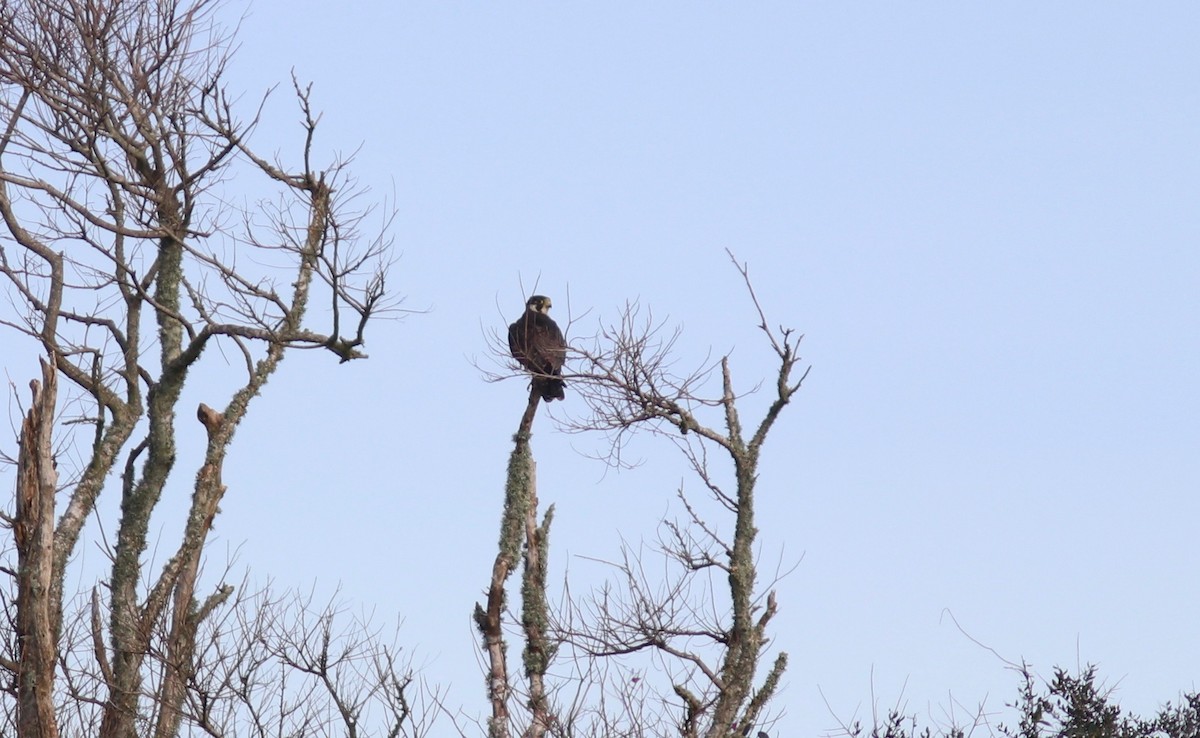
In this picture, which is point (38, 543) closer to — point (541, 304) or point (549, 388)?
point (549, 388)

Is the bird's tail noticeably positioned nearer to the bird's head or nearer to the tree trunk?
the bird's head

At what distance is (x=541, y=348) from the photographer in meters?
9.17

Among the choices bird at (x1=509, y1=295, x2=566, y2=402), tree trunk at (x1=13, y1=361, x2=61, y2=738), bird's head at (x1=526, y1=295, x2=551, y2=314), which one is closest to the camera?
tree trunk at (x1=13, y1=361, x2=61, y2=738)

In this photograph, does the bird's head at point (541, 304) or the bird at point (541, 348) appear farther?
the bird's head at point (541, 304)

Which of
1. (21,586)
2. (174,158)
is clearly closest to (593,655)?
(21,586)

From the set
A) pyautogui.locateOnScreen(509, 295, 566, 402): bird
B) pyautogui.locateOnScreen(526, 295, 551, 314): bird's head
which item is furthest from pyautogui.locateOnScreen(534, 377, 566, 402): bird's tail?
pyautogui.locateOnScreen(526, 295, 551, 314): bird's head

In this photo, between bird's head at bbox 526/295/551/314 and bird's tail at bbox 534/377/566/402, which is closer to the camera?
bird's tail at bbox 534/377/566/402

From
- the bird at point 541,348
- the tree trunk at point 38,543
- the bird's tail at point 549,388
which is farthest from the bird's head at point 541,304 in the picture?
the tree trunk at point 38,543

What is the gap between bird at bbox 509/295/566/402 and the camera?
30.3ft

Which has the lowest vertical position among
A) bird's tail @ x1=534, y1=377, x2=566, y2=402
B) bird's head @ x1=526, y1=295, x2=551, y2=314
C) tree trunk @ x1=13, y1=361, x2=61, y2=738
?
tree trunk @ x1=13, y1=361, x2=61, y2=738

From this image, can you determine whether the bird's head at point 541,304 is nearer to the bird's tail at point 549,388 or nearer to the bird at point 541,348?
the bird at point 541,348

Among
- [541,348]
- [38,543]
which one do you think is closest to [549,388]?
[541,348]

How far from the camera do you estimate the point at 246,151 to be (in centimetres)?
1098

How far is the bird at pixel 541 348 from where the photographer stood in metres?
9.23
